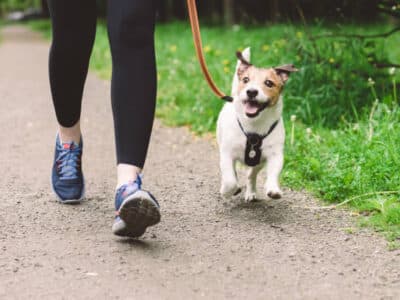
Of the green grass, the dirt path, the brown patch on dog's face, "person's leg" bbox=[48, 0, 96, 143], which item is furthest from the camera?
the green grass

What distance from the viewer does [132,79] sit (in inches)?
112

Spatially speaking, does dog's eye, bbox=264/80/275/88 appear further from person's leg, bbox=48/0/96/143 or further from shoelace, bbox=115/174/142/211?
shoelace, bbox=115/174/142/211

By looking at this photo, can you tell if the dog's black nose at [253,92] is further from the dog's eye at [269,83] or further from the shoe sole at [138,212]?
the shoe sole at [138,212]

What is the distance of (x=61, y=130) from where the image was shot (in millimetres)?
3441

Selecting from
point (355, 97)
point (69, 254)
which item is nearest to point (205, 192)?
point (69, 254)

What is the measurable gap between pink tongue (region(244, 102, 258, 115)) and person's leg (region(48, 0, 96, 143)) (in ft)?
2.53

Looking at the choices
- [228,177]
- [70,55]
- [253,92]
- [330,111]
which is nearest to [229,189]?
[228,177]

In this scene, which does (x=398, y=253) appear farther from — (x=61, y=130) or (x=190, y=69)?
(x=190, y=69)

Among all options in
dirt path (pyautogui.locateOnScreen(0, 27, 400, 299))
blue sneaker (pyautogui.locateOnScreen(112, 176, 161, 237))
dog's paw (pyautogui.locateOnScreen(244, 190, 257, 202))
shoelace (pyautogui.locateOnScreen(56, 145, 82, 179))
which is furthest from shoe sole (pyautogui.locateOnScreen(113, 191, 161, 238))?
dog's paw (pyautogui.locateOnScreen(244, 190, 257, 202))

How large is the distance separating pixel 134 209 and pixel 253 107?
980 millimetres

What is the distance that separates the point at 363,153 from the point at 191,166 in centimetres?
115

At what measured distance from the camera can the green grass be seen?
145 inches

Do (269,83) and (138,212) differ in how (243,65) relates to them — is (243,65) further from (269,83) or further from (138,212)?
(138,212)

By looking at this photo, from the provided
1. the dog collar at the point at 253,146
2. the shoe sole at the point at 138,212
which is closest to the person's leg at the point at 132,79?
the shoe sole at the point at 138,212
